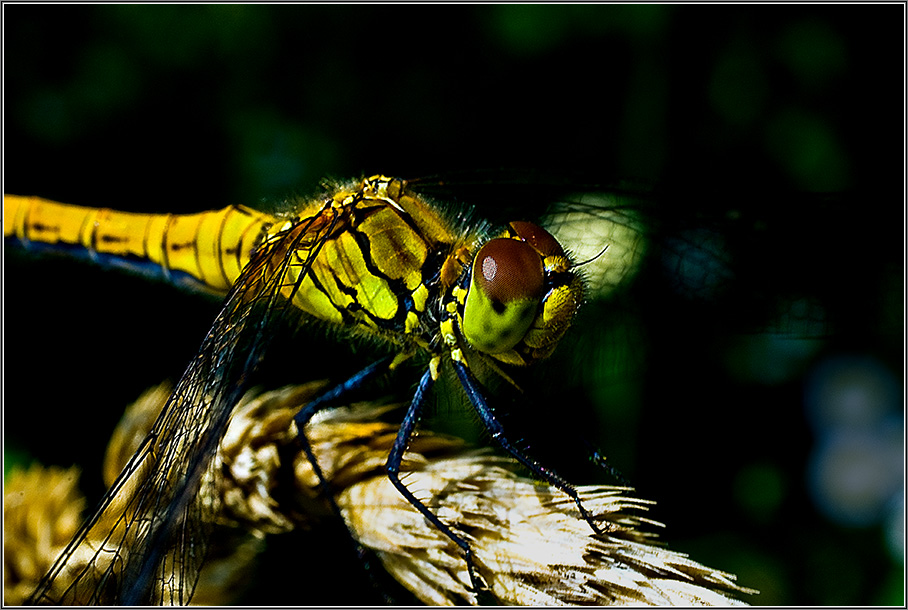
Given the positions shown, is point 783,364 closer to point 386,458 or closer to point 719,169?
point 719,169

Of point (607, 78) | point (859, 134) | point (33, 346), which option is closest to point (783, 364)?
point (859, 134)

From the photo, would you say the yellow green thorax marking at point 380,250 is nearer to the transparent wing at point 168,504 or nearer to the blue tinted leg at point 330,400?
the blue tinted leg at point 330,400

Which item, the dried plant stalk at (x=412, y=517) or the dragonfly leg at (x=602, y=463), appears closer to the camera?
the dried plant stalk at (x=412, y=517)

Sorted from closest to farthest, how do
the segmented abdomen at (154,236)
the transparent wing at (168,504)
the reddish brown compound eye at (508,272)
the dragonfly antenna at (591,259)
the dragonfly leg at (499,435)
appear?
1. the transparent wing at (168,504)
2. the dragonfly leg at (499,435)
3. the reddish brown compound eye at (508,272)
4. the dragonfly antenna at (591,259)
5. the segmented abdomen at (154,236)

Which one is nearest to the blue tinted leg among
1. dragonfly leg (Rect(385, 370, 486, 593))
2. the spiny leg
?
the spiny leg

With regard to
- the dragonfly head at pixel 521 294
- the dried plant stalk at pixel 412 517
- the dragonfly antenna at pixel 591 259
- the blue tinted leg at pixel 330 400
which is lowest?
the dried plant stalk at pixel 412 517

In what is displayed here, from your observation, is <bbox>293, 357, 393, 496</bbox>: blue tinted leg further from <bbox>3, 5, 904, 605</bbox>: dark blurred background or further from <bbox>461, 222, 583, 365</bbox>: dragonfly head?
<bbox>3, 5, 904, 605</bbox>: dark blurred background

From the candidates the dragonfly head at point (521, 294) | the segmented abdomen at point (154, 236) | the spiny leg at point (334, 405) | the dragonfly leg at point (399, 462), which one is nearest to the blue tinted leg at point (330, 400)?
the spiny leg at point (334, 405)
